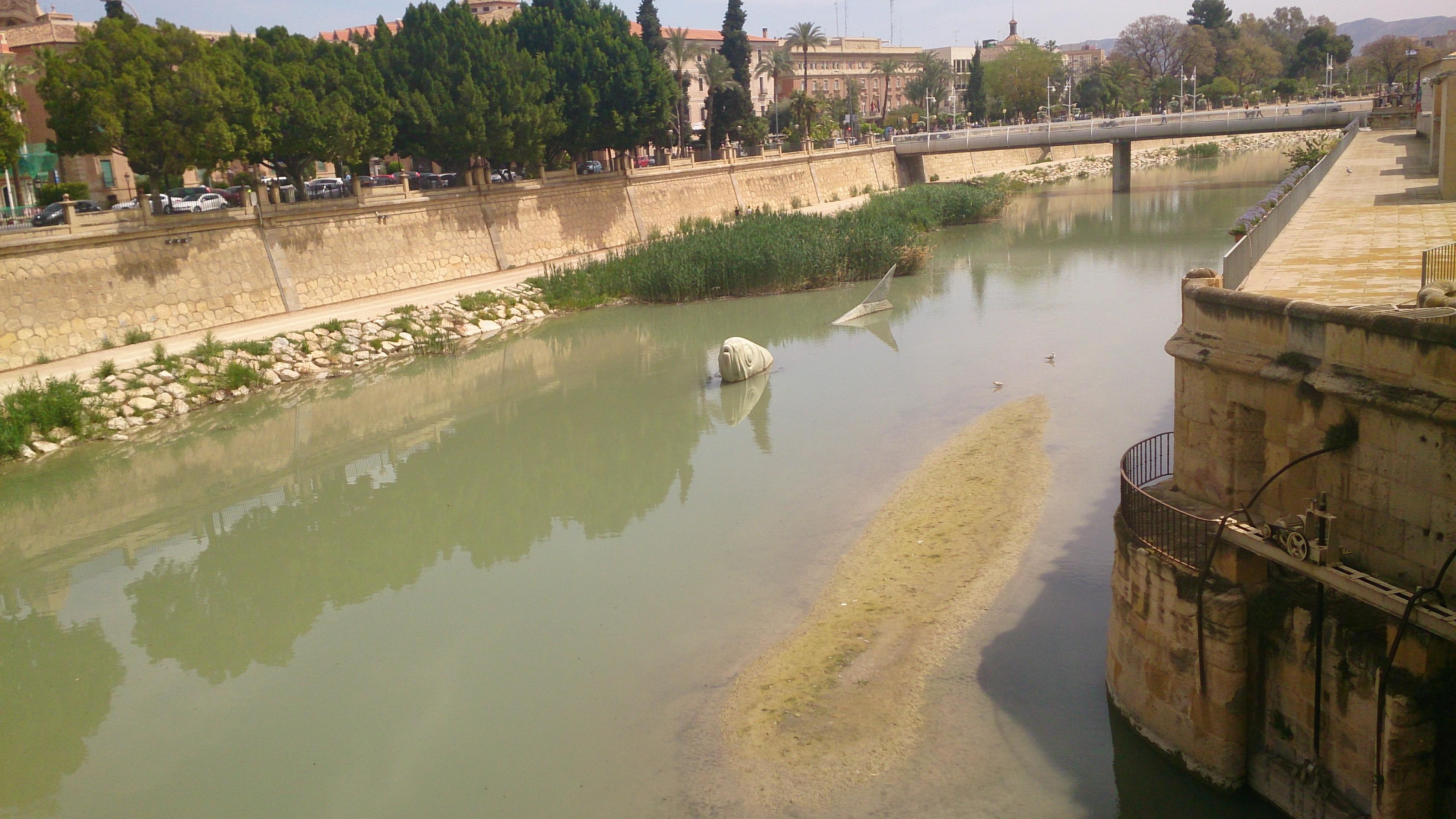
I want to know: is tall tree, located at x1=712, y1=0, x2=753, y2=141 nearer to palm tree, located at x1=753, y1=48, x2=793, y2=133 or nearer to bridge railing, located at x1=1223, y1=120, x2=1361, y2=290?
palm tree, located at x1=753, y1=48, x2=793, y2=133

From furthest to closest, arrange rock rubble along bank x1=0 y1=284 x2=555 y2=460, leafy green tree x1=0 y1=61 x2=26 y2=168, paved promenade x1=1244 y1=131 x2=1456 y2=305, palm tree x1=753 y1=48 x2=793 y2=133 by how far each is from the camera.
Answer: palm tree x1=753 y1=48 x2=793 y2=133, leafy green tree x1=0 y1=61 x2=26 y2=168, rock rubble along bank x1=0 y1=284 x2=555 y2=460, paved promenade x1=1244 y1=131 x2=1456 y2=305

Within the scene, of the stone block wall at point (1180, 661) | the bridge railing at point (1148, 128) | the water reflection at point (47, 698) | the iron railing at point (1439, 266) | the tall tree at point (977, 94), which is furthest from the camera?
the tall tree at point (977, 94)

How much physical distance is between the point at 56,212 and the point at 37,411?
10.8m

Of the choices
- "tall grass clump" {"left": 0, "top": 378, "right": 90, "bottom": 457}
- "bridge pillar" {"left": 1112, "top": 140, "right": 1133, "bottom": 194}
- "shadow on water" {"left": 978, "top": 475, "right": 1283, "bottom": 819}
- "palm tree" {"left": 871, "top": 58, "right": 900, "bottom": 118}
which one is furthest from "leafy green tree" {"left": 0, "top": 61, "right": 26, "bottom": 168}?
"palm tree" {"left": 871, "top": 58, "right": 900, "bottom": 118}

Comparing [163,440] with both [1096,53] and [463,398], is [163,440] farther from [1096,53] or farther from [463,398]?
[1096,53]

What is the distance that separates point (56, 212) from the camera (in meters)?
26.8

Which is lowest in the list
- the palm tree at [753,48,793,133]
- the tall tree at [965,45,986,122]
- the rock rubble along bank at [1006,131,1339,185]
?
the rock rubble along bank at [1006,131,1339,185]

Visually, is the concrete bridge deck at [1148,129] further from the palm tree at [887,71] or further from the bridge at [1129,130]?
the palm tree at [887,71]

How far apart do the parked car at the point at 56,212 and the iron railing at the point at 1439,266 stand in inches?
921

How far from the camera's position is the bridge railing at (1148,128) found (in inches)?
1917

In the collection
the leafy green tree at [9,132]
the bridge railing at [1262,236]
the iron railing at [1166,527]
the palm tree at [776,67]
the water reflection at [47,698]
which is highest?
the palm tree at [776,67]

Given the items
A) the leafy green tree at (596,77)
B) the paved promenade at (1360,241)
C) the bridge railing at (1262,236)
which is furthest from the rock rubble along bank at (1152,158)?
the bridge railing at (1262,236)

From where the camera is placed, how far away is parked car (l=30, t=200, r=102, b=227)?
76.7ft

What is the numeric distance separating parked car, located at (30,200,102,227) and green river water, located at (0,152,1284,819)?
6501 millimetres
